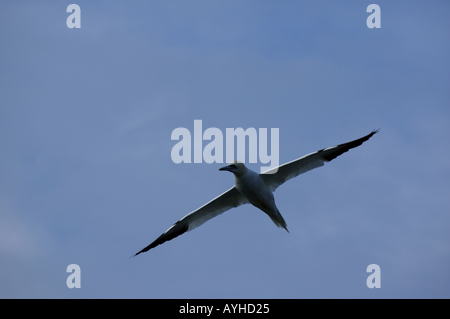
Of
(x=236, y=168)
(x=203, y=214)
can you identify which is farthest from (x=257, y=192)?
(x=203, y=214)

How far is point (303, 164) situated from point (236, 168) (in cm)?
260

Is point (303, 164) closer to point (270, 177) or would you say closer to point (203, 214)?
point (270, 177)

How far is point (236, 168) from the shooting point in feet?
59.4

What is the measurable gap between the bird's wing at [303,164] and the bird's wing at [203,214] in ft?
5.16

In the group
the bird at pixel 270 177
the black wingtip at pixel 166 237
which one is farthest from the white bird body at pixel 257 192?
the black wingtip at pixel 166 237

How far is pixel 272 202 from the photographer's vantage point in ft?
58.9

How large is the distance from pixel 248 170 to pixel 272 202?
152 centimetres

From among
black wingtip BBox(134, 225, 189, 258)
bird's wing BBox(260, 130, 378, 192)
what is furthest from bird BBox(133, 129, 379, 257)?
black wingtip BBox(134, 225, 189, 258)

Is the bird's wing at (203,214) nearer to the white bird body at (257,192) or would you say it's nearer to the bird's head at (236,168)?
the white bird body at (257,192)

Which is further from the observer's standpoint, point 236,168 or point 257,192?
point 236,168

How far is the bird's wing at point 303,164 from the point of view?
58.3 feet

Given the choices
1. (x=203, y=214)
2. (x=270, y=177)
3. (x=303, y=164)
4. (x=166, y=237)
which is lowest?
(x=166, y=237)
